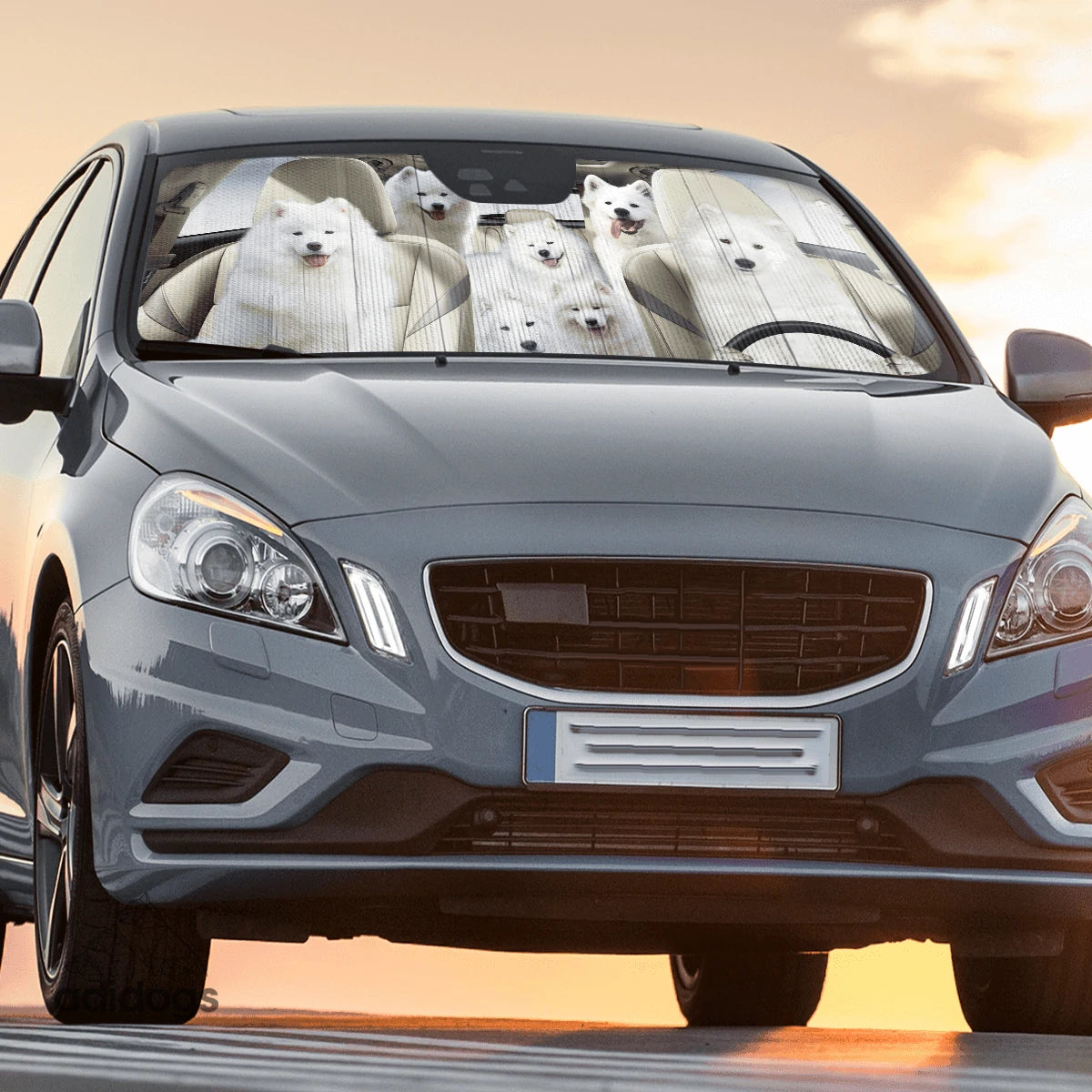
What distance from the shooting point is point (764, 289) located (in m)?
6.31

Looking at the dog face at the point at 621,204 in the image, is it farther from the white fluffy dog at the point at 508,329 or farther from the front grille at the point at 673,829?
the front grille at the point at 673,829

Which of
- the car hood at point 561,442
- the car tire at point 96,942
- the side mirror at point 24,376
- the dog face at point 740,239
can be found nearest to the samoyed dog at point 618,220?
the dog face at point 740,239

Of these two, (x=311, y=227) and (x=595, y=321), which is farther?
(x=311, y=227)

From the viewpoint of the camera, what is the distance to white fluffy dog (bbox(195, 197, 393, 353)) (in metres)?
5.82

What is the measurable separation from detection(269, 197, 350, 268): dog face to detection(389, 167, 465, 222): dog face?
186 mm

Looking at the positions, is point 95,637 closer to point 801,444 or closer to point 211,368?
point 211,368

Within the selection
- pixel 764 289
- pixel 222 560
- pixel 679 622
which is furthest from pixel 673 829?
pixel 764 289

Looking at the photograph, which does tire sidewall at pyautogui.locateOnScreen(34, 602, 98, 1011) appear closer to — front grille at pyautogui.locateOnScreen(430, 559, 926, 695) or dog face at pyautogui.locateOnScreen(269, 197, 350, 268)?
front grille at pyautogui.locateOnScreen(430, 559, 926, 695)

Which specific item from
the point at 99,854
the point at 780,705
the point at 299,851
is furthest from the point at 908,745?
the point at 99,854

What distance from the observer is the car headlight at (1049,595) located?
4.93 m

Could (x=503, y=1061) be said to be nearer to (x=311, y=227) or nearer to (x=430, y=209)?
(x=311, y=227)

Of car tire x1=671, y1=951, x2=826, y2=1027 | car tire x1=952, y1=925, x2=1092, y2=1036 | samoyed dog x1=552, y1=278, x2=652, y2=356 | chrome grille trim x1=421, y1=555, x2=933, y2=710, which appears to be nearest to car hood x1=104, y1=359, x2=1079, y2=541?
chrome grille trim x1=421, y1=555, x2=933, y2=710

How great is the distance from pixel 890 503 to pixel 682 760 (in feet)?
2.21

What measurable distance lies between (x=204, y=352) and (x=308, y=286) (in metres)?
0.41
